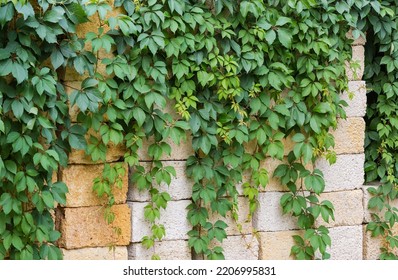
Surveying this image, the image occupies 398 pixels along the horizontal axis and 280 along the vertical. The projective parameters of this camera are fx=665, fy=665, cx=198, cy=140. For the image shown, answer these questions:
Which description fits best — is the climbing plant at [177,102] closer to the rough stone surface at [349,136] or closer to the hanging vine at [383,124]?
the rough stone surface at [349,136]

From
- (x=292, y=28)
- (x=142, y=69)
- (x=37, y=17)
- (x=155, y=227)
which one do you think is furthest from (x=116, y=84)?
(x=292, y=28)

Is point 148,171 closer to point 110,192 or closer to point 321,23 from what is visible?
point 110,192

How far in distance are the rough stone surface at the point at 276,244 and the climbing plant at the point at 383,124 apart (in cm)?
65

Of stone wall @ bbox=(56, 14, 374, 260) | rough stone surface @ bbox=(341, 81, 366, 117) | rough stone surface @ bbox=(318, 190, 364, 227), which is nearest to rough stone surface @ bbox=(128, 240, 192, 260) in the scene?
stone wall @ bbox=(56, 14, 374, 260)

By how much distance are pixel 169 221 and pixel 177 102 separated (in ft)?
2.56

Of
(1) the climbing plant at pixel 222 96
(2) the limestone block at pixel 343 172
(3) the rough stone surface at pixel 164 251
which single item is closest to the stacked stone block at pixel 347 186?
(2) the limestone block at pixel 343 172

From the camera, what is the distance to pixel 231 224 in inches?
175

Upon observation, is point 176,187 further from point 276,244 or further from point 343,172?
point 343,172

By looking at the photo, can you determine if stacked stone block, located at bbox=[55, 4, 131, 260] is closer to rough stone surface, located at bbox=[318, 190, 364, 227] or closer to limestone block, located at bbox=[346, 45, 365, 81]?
rough stone surface, located at bbox=[318, 190, 364, 227]

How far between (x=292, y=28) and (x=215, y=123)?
2.62 feet

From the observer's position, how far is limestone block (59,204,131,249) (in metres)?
4.04

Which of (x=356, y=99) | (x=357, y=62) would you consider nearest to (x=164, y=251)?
(x=356, y=99)

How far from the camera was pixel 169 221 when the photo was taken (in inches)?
169

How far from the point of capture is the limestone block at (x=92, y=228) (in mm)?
4043
